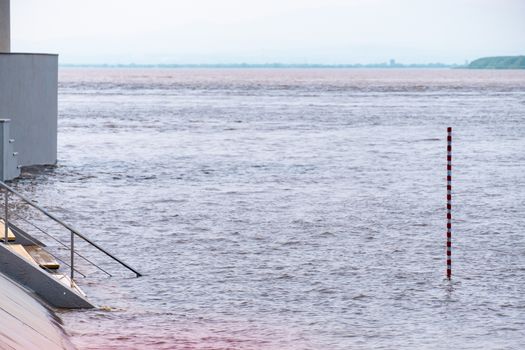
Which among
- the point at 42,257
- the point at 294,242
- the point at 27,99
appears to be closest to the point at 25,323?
the point at 42,257

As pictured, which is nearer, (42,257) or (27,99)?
(42,257)

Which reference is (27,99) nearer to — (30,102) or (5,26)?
(30,102)

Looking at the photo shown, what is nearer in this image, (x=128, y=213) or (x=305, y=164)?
(x=128, y=213)

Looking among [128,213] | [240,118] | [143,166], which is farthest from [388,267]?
[240,118]

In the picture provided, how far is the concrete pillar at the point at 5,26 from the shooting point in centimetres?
2817

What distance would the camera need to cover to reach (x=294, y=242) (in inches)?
774

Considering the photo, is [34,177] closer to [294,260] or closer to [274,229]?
[274,229]

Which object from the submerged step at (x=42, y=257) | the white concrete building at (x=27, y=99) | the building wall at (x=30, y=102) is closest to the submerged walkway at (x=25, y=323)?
the submerged step at (x=42, y=257)

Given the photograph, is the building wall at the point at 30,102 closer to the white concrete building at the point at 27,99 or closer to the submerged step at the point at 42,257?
the white concrete building at the point at 27,99

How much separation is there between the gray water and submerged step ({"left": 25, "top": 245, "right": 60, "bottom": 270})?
55cm

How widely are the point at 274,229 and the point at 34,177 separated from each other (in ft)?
31.9

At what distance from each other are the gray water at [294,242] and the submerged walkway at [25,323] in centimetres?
37

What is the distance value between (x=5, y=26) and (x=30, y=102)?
1.97 meters

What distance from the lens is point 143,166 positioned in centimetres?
3525
